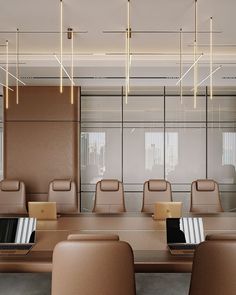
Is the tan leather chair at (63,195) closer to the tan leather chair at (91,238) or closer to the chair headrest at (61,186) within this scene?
the chair headrest at (61,186)

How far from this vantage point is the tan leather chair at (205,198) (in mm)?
5273

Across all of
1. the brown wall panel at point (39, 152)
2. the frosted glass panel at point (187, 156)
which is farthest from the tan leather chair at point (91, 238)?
the frosted glass panel at point (187, 156)

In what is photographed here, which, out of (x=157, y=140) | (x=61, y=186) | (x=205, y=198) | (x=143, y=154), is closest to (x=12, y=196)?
(x=61, y=186)

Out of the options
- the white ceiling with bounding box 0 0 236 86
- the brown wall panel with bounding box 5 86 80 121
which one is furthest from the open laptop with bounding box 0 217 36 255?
the brown wall panel with bounding box 5 86 80 121

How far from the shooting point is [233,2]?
12.8ft

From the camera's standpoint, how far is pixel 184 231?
304 cm

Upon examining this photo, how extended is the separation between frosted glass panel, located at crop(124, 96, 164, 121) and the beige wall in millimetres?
1185

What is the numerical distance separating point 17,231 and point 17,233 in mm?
20

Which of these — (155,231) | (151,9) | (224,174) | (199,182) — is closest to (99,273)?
(155,231)

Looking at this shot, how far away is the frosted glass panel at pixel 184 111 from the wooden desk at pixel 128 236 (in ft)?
10.9

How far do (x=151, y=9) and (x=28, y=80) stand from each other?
11.3 feet

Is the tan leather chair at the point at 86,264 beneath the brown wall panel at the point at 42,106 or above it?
beneath

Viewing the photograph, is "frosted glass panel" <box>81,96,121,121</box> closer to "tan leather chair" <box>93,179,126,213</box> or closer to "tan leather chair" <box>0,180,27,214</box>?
"tan leather chair" <box>93,179,126,213</box>

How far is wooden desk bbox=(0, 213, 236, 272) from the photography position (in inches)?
99.7
